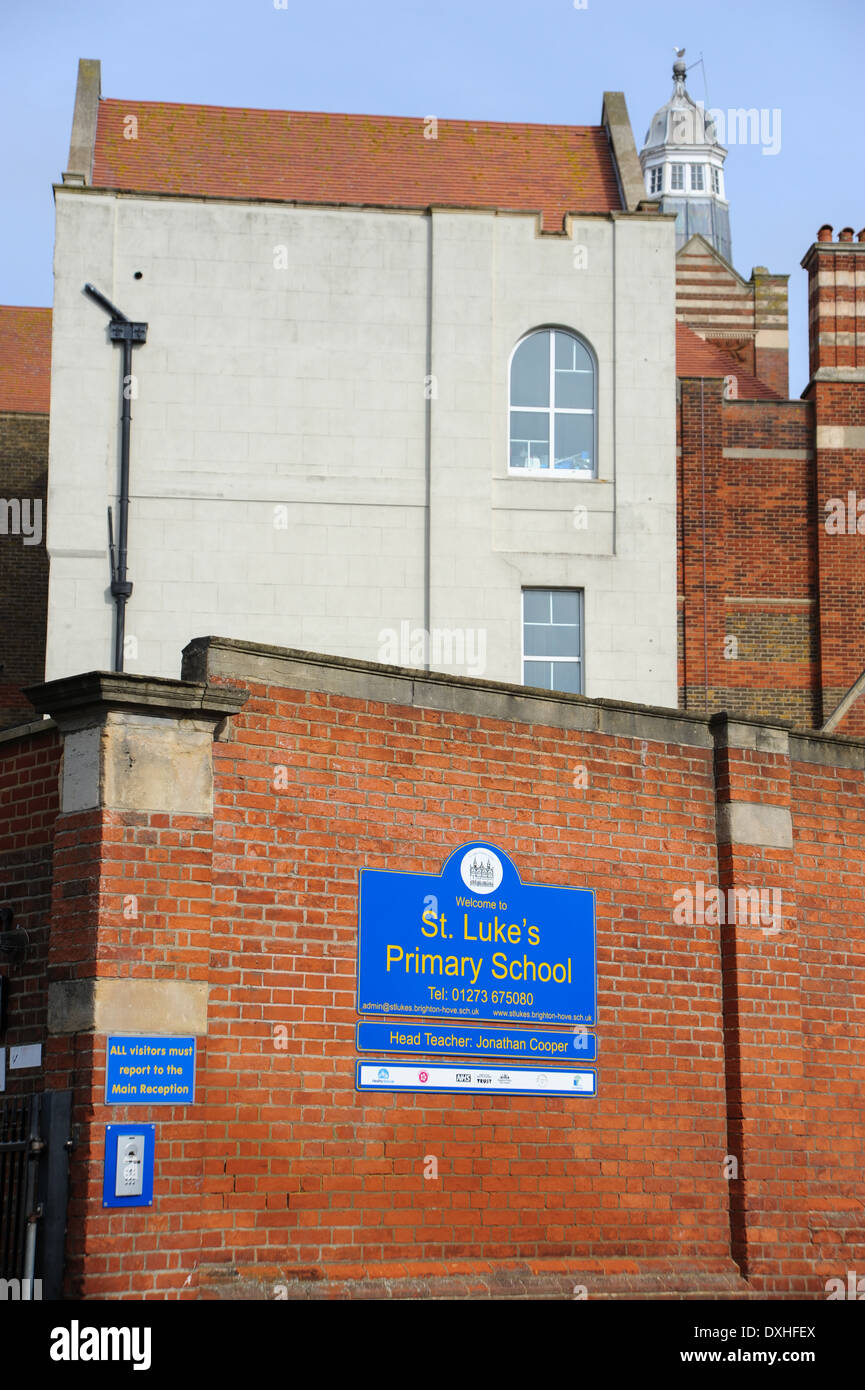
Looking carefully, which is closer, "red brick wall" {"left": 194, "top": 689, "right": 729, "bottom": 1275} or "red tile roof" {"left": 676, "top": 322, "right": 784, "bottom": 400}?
"red brick wall" {"left": 194, "top": 689, "right": 729, "bottom": 1275}

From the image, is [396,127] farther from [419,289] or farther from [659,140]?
[659,140]

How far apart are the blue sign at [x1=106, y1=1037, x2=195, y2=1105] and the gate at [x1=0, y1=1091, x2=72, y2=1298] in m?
0.31

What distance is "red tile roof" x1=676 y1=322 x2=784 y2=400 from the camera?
33531mm

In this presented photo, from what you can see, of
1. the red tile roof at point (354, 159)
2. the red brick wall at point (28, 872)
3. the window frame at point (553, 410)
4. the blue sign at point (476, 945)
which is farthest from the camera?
the red tile roof at point (354, 159)

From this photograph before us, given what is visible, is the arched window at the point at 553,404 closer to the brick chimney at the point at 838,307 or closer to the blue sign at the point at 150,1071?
the brick chimney at the point at 838,307

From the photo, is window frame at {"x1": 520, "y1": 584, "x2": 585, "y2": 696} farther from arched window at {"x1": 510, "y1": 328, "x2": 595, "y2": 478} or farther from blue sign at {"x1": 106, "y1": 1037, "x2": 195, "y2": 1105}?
blue sign at {"x1": 106, "y1": 1037, "x2": 195, "y2": 1105}

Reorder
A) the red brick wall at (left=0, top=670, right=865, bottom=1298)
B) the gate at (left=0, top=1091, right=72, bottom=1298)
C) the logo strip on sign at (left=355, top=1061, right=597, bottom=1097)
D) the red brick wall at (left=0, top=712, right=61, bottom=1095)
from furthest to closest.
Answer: the logo strip on sign at (left=355, top=1061, right=597, bottom=1097) → the red brick wall at (left=0, top=712, right=61, bottom=1095) → the red brick wall at (left=0, top=670, right=865, bottom=1298) → the gate at (left=0, top=1091, right=72, bottom=1298)

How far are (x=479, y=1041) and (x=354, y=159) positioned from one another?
71.4ft

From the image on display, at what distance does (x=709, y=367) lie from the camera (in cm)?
3422

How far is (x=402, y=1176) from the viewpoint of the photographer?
1130cm

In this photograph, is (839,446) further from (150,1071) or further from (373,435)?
(150,1071)

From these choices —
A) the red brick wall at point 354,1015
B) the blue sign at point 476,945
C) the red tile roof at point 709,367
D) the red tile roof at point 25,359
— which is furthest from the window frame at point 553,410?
the blue sign at point 476,945

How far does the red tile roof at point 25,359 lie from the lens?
117ft

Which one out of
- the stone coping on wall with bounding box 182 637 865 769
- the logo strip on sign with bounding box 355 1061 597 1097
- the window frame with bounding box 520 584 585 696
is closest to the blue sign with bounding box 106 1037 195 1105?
the logo strip on sign with bounding box 355 1061 597 1097
